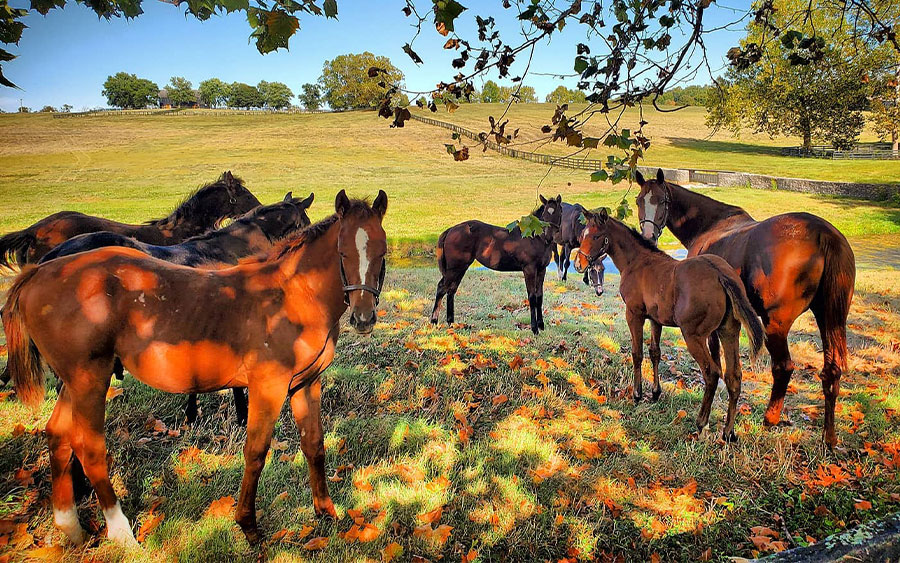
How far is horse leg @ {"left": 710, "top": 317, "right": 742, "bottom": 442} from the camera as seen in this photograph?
4633mm

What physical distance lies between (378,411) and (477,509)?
1.83m

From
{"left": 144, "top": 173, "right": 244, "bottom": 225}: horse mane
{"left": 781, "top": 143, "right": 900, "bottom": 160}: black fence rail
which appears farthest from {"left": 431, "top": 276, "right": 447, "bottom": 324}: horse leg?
{"left": 781, "top": 143, "right": 900, "bottom": 160}: black fence rail

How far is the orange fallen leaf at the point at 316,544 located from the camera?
126 inches

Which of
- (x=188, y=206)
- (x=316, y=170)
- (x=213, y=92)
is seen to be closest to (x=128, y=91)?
(x=213, y=92)

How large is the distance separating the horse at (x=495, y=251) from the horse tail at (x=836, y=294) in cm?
456

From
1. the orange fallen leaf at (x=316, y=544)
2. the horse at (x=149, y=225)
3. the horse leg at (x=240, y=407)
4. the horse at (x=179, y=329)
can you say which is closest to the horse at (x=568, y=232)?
→ the horse at (x=149, y=225)

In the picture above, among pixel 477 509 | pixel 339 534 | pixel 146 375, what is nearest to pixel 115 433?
pixel 146 375

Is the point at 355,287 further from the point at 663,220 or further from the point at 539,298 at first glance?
the point at 539,298

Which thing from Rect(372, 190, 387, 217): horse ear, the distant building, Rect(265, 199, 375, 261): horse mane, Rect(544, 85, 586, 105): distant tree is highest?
the distant building

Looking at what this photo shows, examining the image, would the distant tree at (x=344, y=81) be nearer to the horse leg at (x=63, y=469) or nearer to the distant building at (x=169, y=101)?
the distant building at (x=169, y=101)

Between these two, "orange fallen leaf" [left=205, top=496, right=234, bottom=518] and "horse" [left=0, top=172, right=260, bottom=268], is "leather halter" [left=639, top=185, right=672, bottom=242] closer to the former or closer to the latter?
"orange fallen leaf" [left=205, top=496, right=234, bottom=518]

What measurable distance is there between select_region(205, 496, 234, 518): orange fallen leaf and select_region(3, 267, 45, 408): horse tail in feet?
4.64

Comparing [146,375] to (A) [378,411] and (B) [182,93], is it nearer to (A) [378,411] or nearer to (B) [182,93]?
(A) [378,411]

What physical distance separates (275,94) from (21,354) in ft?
381
